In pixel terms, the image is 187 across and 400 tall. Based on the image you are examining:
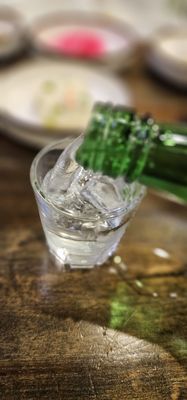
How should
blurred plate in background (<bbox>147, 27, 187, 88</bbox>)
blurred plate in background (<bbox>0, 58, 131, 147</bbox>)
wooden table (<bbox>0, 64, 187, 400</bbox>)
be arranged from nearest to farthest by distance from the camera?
wooden table (<bbox>0, 64, 187, 400</bbox>) → blurred plate in background (<bbox>0, 58, 131, 147</bbox>) → blurred plate in background (<bbox>147, 27, 187, 88</bbox>)

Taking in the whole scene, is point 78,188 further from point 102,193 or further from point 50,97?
point 50,97

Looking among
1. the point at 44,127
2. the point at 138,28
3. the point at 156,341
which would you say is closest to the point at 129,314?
the point at 156,341

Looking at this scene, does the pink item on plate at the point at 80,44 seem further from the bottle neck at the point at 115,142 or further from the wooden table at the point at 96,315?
the bottle neck at the point at 115,142

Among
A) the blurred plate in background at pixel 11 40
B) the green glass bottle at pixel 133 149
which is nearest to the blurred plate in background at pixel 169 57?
the blurred plate in background at pixel 11 40

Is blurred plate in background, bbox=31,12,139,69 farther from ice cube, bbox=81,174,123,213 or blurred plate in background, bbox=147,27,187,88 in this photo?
ice cube, bbox=81,174,123,213

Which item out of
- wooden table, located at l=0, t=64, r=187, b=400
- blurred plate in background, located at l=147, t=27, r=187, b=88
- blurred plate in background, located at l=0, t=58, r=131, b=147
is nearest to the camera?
wooden table, located at l=0, t=64, r=187, b=400

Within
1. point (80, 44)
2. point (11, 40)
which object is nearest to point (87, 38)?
point (80, 44)

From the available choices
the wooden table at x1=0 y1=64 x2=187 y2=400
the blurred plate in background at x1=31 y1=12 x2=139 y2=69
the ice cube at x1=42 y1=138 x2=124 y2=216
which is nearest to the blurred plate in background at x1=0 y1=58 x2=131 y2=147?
the blurred plate in background at x1=31 y1=12 x2=139 y2=69

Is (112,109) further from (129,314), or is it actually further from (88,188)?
(129,314)
